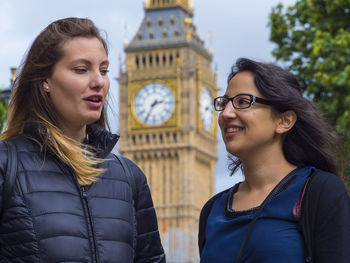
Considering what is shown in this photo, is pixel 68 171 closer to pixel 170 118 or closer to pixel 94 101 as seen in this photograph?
pixel 94 101

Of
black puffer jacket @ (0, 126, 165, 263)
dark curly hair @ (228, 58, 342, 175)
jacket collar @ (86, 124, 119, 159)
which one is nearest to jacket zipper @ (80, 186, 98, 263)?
black puffer jacket @ (0, 126, 165, 263)

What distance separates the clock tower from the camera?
241 ft

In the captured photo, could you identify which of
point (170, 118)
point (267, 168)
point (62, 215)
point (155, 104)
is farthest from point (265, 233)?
point (170, 118)

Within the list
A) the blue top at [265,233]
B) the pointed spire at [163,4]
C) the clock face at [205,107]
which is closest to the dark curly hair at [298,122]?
the blue top at [265,233]

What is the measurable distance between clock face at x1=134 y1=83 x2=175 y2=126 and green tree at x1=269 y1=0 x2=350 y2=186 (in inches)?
2062

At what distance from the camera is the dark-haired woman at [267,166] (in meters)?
4.45

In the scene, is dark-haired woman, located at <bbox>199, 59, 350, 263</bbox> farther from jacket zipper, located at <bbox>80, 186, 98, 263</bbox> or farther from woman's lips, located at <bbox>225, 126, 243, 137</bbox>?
jacket zipper, located at <bbox>80, 186, 98, 263</bbox>

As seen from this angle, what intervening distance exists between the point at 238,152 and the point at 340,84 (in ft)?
43.0

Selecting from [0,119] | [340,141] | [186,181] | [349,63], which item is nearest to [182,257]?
[186,181]

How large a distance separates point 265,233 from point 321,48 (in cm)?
1430

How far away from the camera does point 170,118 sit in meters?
73.8

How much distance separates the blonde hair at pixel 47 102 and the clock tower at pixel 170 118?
224 feet

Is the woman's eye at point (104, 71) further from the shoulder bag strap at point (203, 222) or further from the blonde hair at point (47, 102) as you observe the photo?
the shoulder bag strap at point (203, 222)

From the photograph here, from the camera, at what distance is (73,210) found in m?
4.60
